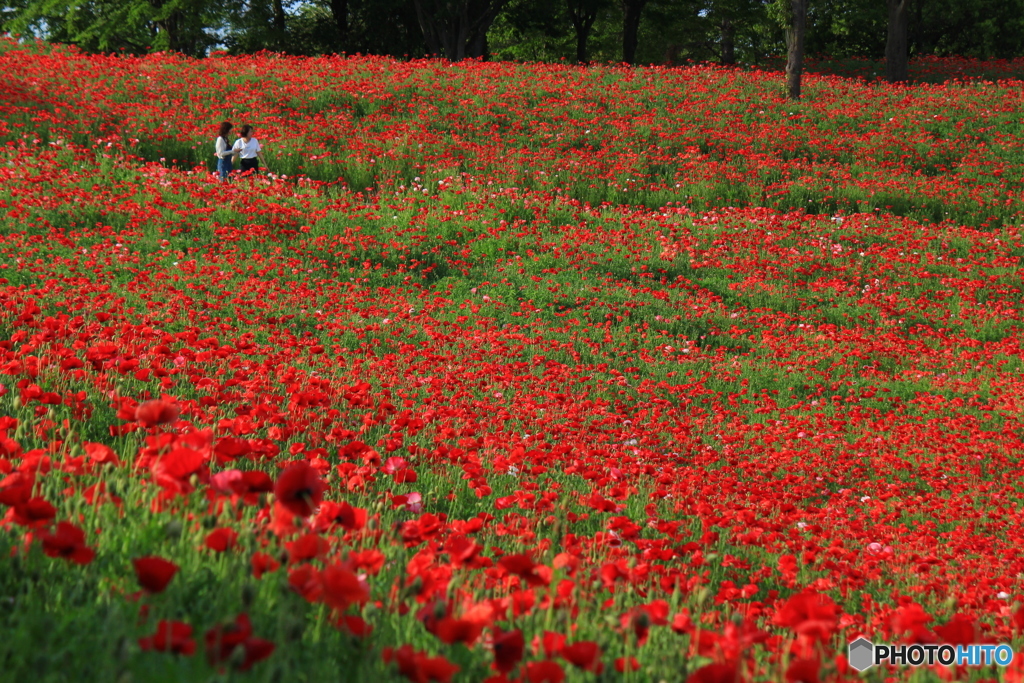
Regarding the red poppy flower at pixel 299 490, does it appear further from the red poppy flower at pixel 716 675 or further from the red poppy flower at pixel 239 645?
the red poppy flower at pixel 716 675

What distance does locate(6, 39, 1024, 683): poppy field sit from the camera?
2035 millimetres

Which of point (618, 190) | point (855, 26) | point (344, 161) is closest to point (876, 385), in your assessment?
point (618, 190)

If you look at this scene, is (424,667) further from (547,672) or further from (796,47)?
(796,47)

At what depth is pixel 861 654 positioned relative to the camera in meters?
2.93

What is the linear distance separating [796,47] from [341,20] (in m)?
20.0

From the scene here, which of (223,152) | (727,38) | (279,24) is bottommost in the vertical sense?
(223,152)

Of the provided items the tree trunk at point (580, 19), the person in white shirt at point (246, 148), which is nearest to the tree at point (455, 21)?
the tree trunk at point (580, 19)

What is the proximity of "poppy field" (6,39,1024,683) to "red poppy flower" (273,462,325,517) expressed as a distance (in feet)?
0.05

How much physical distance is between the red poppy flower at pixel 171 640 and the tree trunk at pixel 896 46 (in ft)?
96.3

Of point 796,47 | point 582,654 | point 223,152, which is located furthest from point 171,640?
point 796,47

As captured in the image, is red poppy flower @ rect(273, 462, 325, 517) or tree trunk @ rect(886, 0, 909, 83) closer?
red poppy flower @ rect(273, 462, 325, 517)

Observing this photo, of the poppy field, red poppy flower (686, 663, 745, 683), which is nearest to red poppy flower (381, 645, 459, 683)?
the poppy field

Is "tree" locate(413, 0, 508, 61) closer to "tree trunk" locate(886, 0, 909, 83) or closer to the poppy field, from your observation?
the poppy field

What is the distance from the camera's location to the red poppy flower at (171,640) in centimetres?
155
